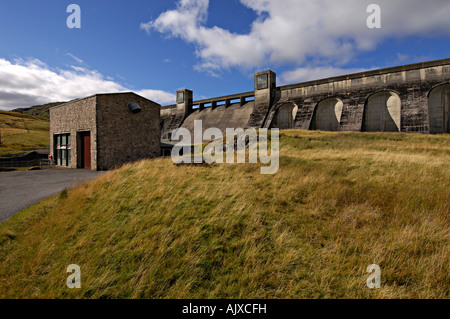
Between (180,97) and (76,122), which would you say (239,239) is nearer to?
(76,122)

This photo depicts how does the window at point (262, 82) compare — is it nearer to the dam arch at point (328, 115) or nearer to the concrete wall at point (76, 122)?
the dam arch at point (328, 115)

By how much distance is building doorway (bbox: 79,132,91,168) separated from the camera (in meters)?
19.0

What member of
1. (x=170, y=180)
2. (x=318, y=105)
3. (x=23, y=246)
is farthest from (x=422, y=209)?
(x=318, y=105)

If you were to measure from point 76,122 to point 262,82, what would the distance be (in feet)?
98.9

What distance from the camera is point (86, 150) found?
19.3 metres

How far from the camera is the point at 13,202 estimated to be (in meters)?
7.80

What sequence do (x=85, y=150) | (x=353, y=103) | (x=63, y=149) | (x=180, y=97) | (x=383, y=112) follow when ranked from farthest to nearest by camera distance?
(x=180, y=97)
(x=353, y=103)
(x=383, y=112)
(x=63, y=149)
(x=85, y=150)

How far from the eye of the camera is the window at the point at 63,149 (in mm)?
20792

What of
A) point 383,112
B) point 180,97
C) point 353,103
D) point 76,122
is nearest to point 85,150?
point 76,122

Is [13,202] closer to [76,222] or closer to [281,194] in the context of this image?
[76,222]

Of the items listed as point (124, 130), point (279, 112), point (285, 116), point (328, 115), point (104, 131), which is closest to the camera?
point (104, 131)

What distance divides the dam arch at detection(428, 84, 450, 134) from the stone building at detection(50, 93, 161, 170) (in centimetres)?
3219
